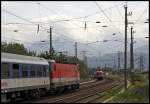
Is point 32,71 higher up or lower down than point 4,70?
lower down

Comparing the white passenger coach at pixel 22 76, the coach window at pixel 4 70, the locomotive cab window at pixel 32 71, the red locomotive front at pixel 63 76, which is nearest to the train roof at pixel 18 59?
the white passenger coach at pixel 22 76

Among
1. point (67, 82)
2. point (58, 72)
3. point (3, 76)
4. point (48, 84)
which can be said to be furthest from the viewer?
point (67, 82)

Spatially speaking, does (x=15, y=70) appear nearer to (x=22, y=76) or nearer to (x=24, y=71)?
(x=22, y=76)

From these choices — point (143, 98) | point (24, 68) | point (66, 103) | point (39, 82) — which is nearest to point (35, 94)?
point (39, 82)

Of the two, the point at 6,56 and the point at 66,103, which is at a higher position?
the point at 6,56

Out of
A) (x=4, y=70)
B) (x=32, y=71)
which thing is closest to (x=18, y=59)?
(x=4, y=70)

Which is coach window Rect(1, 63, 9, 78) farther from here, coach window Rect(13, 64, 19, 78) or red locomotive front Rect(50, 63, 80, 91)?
red locomotive front Rect(50, 63, 80, 91)

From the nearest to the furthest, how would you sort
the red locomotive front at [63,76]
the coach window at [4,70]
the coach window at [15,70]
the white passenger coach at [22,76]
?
the coach window at [4,70], the white passenger coach at [22,76], the coach window at [15,70], the red locomotive front at [63,76]

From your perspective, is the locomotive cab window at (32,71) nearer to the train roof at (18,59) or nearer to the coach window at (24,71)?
the train roof at (18,59)

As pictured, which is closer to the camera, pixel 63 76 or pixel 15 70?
pixel 15 70

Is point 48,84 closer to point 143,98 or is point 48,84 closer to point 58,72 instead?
point 58,72

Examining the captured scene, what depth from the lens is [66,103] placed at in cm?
2914

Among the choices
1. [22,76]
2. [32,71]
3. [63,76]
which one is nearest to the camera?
[22,76]

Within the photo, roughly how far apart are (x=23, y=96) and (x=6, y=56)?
498 cm
